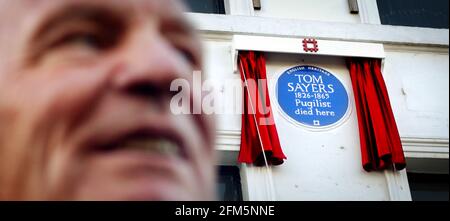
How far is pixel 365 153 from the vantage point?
356 cm

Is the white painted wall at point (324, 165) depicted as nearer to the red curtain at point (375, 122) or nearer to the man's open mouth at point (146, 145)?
the red curtain at point (375, 122)

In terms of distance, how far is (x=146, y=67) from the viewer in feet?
5.22

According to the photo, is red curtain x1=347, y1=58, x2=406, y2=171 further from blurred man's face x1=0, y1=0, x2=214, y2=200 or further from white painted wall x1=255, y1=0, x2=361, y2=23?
blurred man's face x1=0, y1=0, x2=214, y2=200

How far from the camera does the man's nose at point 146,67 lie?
158 centimetres

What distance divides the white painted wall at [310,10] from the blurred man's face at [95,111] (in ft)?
7.66

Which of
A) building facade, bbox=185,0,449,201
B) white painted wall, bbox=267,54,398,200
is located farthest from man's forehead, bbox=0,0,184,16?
white painted wall, bbox=267,54,398,200

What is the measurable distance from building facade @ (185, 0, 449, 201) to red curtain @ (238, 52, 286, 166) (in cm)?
7

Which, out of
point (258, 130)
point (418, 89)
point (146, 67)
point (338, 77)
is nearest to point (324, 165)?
point (258, 130)

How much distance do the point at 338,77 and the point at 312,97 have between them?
12.2 inches

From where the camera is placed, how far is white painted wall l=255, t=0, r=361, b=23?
13.1 feet

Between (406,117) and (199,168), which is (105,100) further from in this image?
(406,117)

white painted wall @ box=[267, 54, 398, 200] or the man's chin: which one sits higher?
white painted wall @ box=[267, 54, 398, 200]
